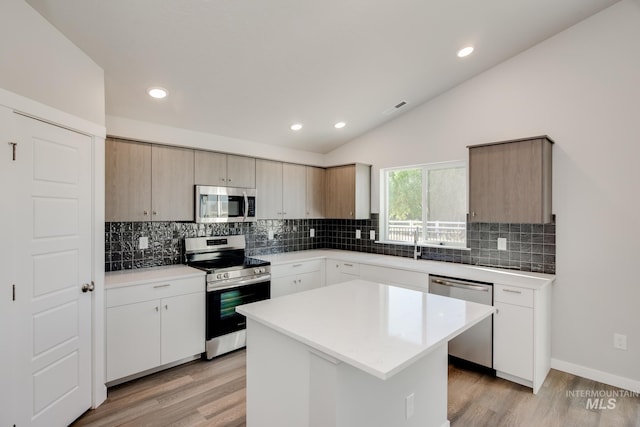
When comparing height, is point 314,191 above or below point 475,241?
above

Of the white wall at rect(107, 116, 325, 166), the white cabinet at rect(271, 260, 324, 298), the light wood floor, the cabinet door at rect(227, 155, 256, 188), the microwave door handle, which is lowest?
the light wood floor

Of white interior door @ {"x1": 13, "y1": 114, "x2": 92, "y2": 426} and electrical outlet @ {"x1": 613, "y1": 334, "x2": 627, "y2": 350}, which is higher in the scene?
white interior door @ {"x1": 13, "y1": 114, "x2": 92, "y2": 426}

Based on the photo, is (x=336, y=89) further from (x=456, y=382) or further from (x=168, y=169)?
(x=456, y=382)

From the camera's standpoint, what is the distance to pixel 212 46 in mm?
2396

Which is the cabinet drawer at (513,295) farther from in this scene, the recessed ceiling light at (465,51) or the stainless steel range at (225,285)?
the stainless steel range at (225,285)

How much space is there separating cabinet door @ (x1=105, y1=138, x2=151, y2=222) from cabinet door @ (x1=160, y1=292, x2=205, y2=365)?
89cm

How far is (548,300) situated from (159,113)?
411cm

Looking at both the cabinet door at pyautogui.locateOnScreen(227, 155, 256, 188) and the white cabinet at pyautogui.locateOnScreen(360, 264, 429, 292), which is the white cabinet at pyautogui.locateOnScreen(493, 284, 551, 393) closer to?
the white cabinet at pyautogui.locateOnScreen(360, 264, 429, 292)

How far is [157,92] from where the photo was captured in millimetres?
2803

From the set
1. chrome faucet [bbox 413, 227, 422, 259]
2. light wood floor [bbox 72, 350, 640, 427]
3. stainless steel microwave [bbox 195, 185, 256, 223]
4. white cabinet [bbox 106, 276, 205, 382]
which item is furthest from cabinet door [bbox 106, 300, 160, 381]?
chrome faucet [bbox 413, 227, 422, 259]

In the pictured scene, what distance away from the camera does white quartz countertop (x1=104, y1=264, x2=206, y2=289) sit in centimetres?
271

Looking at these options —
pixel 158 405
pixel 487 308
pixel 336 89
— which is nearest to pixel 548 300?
Result: pixel 487 308

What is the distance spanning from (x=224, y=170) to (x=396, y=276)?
2.34 metres

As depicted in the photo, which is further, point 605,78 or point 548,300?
point 548,300
